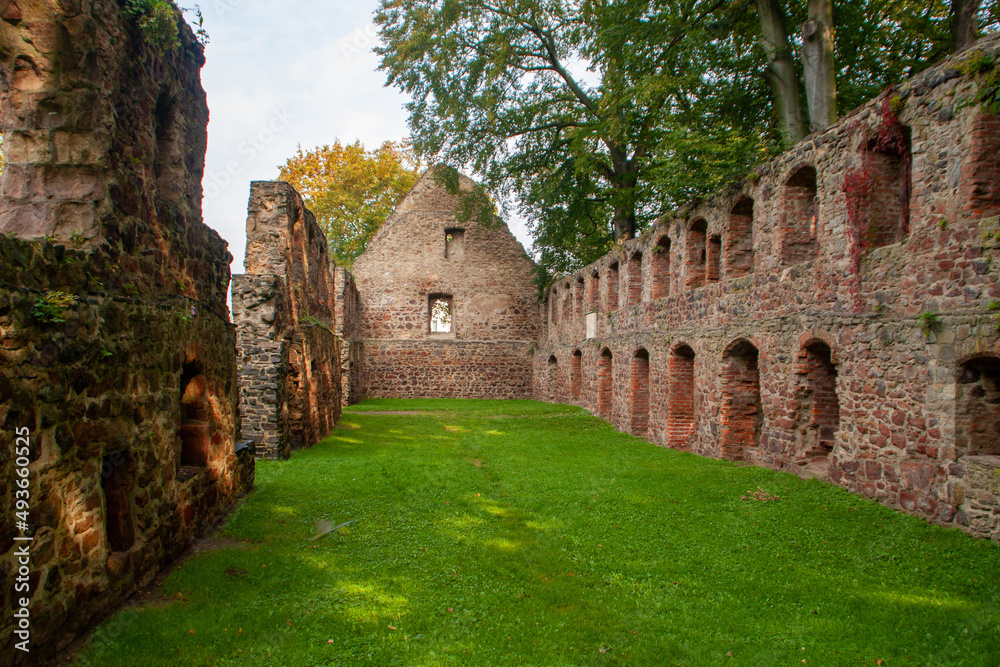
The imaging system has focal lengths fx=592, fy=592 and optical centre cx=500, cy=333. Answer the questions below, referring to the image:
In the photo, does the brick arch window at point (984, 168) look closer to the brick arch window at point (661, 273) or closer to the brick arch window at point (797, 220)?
the brick arch window at point (797, 220)

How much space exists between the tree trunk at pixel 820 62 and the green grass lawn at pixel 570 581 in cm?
788

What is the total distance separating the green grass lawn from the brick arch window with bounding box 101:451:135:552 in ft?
1.69

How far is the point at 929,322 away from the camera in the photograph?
21.1 ft

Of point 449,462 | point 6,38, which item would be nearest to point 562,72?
point 449,462

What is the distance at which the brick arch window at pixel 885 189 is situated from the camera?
24.6 feet

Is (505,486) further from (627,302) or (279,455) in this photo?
(627,302)

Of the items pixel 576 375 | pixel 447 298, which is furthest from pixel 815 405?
pixel 447 298

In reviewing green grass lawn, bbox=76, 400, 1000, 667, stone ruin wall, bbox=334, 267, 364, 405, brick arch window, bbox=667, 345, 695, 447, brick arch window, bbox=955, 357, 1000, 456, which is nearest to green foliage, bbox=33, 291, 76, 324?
green grass lawn, bbox=76, 400, 1000, 667

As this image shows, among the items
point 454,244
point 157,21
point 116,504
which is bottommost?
point 116,504

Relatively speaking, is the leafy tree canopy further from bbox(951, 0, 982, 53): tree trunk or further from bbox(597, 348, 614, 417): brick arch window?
bbox(597, 348, 614, 417): brick arch window

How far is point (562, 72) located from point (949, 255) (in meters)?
17.0

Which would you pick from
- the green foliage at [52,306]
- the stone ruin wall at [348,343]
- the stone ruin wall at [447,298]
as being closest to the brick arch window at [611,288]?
the stone ruin wall at [348,343]

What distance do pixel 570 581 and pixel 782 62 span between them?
1303 cm

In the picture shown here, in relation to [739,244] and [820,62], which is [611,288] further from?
[820,62]
